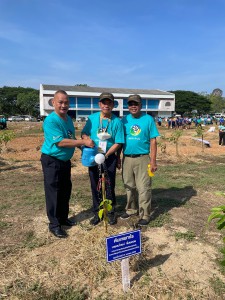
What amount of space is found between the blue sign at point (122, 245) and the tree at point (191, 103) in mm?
74388

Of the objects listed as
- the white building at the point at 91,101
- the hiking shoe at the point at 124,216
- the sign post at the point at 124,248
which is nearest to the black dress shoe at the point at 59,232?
the hiking shoe at the point at 124,216

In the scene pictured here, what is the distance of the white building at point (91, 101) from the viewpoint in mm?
54250

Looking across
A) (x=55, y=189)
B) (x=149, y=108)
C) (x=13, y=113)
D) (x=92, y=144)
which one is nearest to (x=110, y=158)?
(x=92, y=144)

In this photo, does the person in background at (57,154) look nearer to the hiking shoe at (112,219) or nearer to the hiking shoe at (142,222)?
the hiking shoe at (112,219)

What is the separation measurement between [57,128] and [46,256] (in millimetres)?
1432

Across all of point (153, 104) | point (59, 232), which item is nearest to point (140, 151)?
point (59, 232)

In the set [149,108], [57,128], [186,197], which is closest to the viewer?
[57,128]

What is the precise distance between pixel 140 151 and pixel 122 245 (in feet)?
5.46

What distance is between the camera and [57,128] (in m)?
3.30

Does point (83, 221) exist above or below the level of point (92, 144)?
below

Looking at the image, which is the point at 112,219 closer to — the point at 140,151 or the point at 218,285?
the point at 140,151

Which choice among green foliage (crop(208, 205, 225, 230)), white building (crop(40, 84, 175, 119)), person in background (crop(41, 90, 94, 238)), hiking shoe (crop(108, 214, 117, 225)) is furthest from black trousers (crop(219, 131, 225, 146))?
white building (crop(40, 84, 175, 119))

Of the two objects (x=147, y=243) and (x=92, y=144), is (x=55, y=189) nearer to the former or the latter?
(x=92, y=144)

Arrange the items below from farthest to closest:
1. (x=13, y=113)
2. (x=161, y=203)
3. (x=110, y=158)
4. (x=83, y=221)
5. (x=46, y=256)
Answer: (x=13, y=113)
(x=161, y=203)
(x=83, y=221)
(x=110, y=158)
(x=46, y=256)
